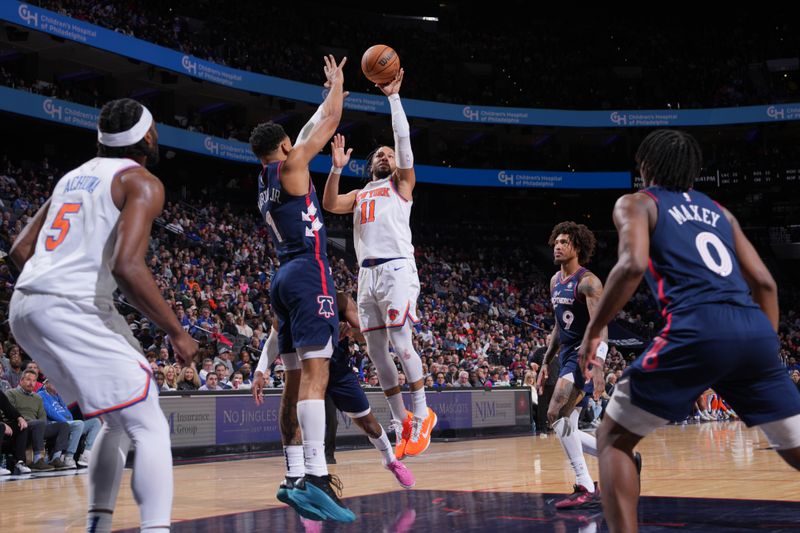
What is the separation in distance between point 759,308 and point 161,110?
28.5m

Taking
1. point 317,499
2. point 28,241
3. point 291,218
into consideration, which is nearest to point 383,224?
point 291,218

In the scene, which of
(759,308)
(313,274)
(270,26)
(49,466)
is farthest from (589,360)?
(270,26)

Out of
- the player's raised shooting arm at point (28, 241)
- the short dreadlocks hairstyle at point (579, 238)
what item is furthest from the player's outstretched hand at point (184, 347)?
the short dreadlocks hairstyle at point (579, 238)

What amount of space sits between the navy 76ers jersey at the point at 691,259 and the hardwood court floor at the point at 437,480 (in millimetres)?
2566

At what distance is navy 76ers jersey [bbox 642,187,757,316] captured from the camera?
361cm

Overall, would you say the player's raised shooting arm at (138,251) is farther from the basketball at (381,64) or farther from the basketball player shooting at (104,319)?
the basketball at (381,64)

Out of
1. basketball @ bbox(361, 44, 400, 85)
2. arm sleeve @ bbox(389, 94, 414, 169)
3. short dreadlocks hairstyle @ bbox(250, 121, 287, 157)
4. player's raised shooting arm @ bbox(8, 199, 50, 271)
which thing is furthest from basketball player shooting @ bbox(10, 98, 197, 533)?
basketball @ bbox(361, 44, 400, 85)

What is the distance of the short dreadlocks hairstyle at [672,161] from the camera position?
12.8ft

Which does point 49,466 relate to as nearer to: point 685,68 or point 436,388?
point 436,388

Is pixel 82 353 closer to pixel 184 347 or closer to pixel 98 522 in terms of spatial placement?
pixel 184 347

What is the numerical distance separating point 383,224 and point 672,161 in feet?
11.3

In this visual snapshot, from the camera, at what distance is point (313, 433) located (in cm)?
566

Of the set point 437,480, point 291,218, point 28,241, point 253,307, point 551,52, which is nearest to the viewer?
point 28,241

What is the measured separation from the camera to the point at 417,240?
31.9 meters
